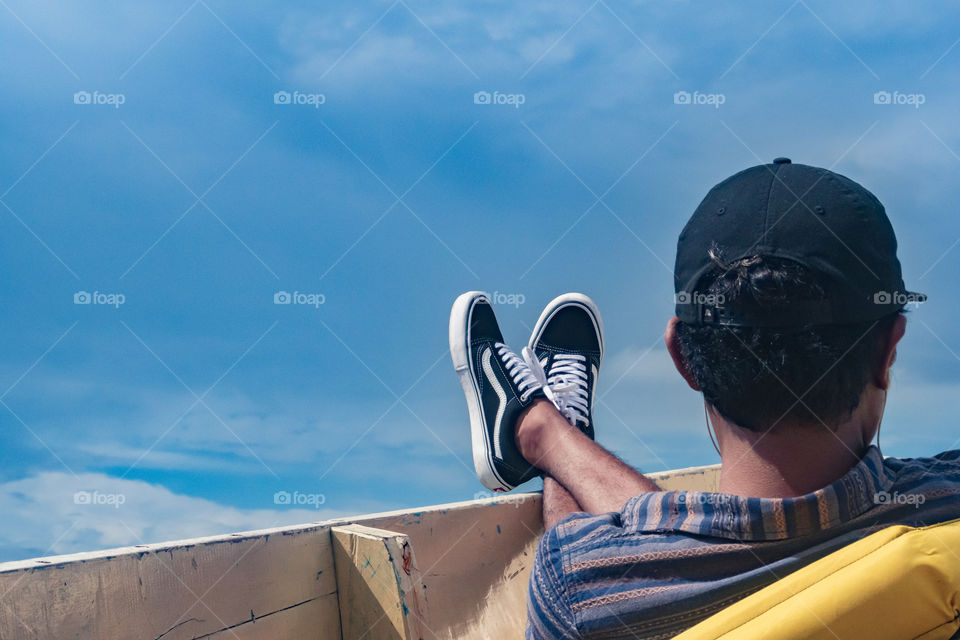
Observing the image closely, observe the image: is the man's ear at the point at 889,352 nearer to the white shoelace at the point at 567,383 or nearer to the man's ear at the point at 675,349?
the man's ear at the point at 675,349

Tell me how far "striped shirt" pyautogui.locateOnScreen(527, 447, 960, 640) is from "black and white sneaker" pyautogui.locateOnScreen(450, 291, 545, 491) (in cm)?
109

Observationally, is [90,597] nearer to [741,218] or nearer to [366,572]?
[366,572]

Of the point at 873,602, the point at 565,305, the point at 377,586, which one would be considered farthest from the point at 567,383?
the point at 873,602

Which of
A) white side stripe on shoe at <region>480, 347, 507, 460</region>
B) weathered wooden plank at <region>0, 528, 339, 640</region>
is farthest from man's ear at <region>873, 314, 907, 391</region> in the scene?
white side stripe on shoe at <region>480, 347, 507, 460</region>

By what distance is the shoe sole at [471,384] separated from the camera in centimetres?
214

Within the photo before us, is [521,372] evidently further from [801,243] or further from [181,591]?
[801,243]

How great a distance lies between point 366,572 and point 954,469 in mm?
1012

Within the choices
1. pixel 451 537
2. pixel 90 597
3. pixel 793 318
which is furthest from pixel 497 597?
pixel 793 318

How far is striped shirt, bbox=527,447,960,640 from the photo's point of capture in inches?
33.5

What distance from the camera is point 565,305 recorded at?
110 inches

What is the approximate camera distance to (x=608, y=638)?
0.88 m

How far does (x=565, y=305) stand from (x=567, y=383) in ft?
1.34

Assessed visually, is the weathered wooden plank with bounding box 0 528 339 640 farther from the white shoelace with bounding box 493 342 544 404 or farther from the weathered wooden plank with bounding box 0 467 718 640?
the white shoelace with bounding box 493 342 544 404

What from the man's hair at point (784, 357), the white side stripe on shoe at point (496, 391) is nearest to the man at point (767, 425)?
the man's hair at point (784, 357)
